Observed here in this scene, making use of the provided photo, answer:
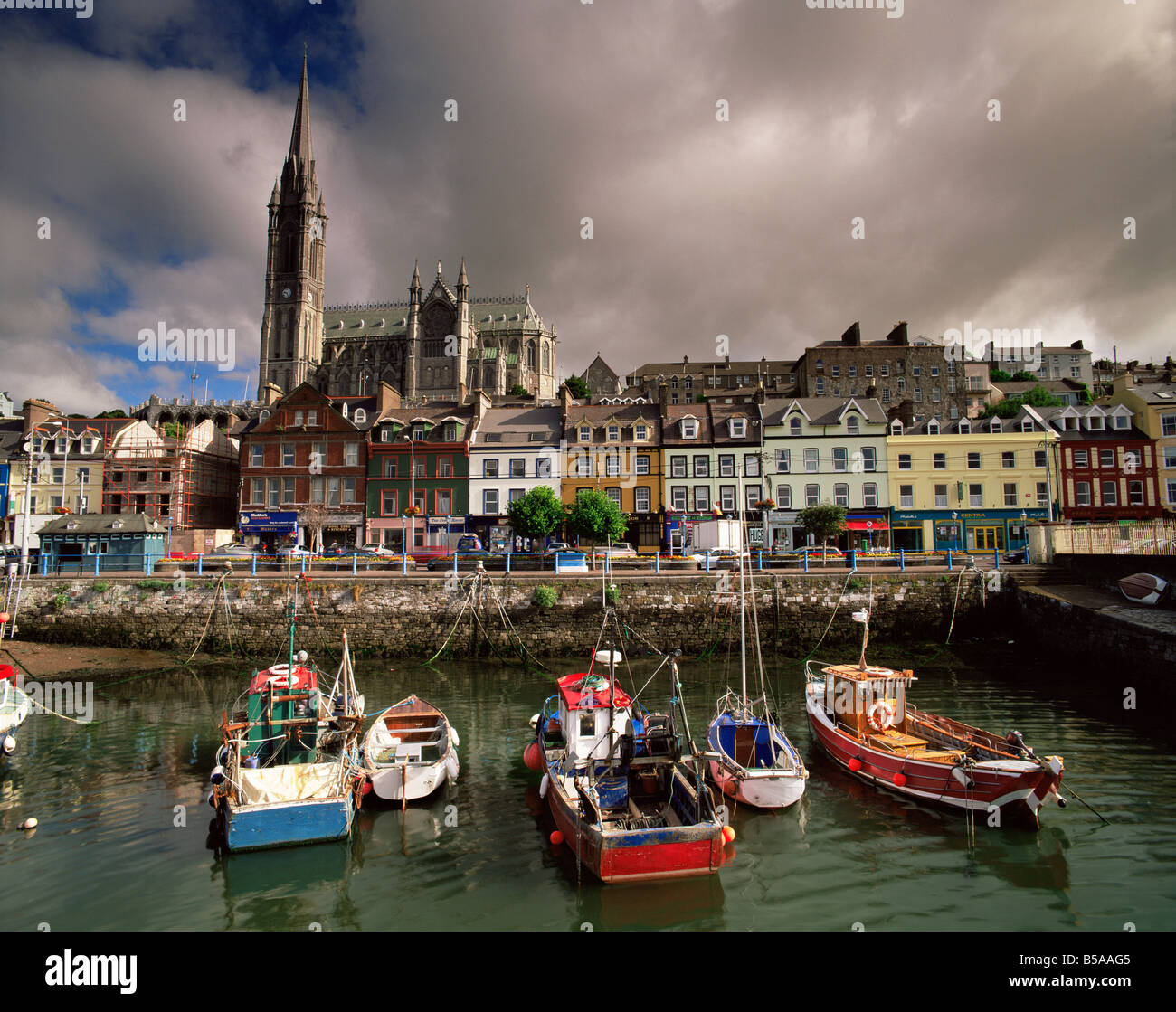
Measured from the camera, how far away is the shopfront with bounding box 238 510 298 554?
2077 inches

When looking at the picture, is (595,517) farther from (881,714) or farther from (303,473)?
(881,714)

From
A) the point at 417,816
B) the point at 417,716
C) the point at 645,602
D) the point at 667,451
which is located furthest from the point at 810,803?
the point at 667,451

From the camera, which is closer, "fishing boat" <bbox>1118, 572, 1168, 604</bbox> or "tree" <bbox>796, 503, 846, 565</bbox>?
"fishing boat" <bbox>1118, 572, 1168, 604</bbox>

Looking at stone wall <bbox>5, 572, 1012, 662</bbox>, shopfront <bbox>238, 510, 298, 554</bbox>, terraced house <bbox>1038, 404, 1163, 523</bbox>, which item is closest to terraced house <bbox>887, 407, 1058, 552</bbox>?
terraced house <bbox>1038, 404, 1163, 523</bbox>

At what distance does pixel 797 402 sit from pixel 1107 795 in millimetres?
39929

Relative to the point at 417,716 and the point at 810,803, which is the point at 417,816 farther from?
the point at 810,803

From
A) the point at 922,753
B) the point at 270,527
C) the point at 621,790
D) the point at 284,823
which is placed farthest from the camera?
the point at 270,527

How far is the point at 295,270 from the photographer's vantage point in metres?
132

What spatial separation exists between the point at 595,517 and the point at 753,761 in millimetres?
30622

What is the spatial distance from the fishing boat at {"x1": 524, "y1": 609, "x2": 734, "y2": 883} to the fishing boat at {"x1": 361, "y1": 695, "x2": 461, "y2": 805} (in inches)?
81.6

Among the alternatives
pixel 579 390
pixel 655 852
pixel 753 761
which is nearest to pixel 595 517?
pixel 753 761

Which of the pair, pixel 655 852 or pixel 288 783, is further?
pixel 288 783

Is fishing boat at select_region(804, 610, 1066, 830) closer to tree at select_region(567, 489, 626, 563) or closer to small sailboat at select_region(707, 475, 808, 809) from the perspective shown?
small sailboat at select_region(707, 475, 808, 809)

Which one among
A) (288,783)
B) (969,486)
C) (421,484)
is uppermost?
(421,484)
